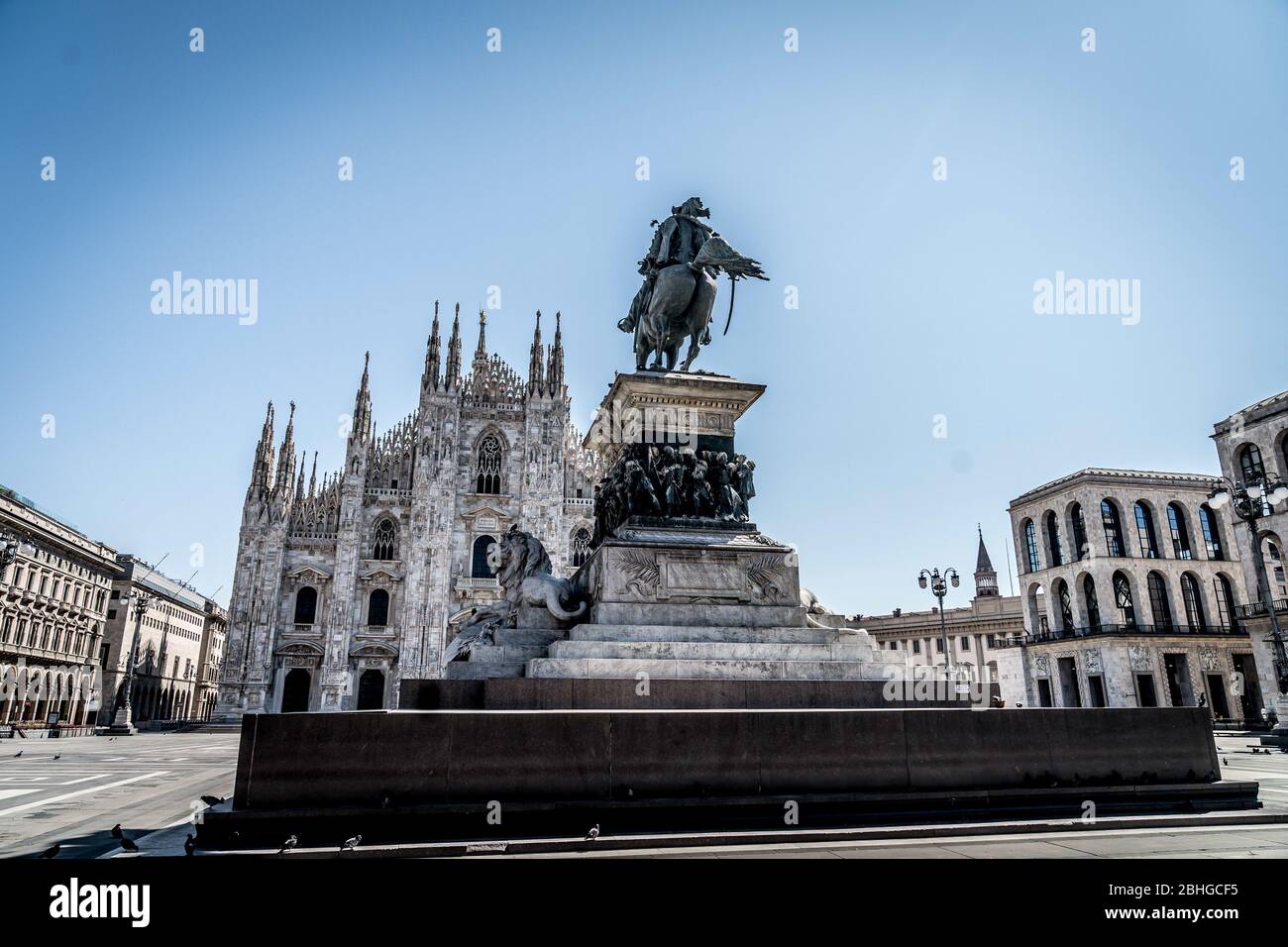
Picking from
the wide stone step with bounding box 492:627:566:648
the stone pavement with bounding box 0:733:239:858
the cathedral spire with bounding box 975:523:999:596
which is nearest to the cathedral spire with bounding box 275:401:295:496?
the stone pavement with bounding box 0:733:239:858

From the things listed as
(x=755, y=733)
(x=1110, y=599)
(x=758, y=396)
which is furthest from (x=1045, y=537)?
(x=755, y=733)

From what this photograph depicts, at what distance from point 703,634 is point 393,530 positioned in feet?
128

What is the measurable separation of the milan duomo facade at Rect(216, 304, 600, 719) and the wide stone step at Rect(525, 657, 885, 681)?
34.8 meters

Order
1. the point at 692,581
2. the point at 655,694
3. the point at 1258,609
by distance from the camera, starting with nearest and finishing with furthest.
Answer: the point at 655,694, the point at 692,581, the point at 1258,609

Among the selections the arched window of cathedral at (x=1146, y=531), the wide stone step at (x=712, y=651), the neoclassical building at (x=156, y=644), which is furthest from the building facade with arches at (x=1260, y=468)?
the neoclassical building at (x=156, y=644)

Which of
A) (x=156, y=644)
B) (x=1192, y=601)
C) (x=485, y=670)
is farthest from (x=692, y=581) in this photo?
(x=156, y=644)

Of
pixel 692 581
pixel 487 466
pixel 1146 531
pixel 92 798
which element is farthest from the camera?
pixel 487 466

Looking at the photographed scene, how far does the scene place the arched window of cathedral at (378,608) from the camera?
41062 millimetres

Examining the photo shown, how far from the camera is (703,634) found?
6297mm

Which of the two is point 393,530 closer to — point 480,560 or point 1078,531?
point 480,560
